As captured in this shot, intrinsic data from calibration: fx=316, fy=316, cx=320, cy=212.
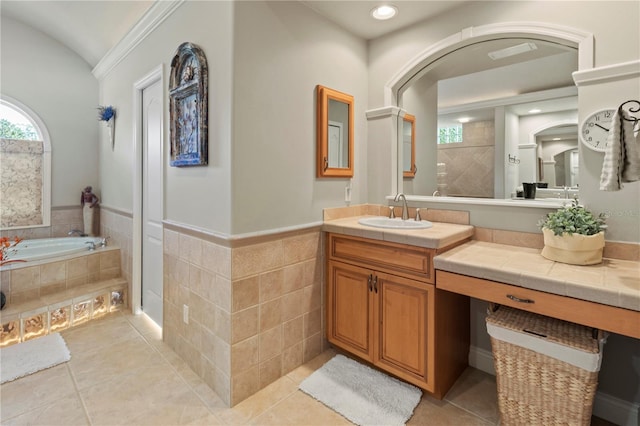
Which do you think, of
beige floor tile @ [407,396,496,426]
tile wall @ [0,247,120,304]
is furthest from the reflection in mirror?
tile wall @ [0,247,120,304]

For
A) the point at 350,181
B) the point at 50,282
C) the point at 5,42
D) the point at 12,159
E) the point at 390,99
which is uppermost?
the point at 5,42

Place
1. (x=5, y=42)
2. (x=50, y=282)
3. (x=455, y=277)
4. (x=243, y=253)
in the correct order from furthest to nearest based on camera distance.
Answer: (x=5, y=42) → (x=50, y=282) → (x=243, y=253) → (x=455, y=277)

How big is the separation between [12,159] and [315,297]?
12.7ft

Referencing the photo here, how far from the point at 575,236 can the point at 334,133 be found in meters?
1.62

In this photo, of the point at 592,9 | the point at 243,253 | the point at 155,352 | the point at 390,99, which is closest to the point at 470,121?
the point at 390,99

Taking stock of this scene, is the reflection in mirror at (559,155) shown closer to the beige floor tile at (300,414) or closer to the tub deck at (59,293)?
the beige floor tile at (300,414)

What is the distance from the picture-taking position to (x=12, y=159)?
3574 millimetres

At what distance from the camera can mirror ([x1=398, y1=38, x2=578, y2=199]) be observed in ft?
6.51

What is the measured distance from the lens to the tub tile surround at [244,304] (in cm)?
187

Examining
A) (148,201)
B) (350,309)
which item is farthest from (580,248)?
(148,201)

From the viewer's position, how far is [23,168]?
12.0 ft

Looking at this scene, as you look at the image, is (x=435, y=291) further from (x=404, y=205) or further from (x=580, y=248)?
(x=404, y=205)

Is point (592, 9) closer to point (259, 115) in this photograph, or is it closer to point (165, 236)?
point (259, 115)

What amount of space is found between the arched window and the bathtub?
0.95 ft
